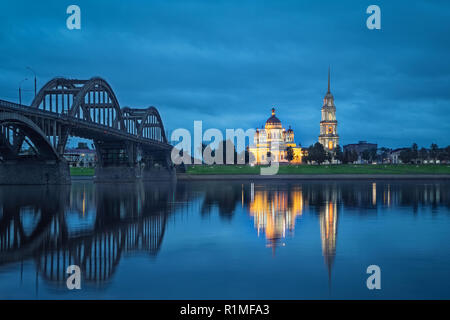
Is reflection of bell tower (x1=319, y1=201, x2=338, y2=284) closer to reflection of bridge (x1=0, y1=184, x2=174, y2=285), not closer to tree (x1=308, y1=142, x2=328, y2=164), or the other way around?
reflection of bridge (x1=0, y1=184, x2=174, y2=285)

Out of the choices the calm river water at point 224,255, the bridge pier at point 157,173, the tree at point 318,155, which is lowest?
the calm river water at point 224,255

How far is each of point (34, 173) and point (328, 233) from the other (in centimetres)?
5138

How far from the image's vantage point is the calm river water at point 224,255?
1132 cm

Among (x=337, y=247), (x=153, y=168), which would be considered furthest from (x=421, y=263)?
(x=153, y=168)

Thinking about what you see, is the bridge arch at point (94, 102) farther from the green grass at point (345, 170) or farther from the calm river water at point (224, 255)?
the calm river water at point (224, 255)

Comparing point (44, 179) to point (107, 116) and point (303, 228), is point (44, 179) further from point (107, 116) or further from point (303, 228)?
→ point (303, 228)

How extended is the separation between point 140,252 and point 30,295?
18.1ft

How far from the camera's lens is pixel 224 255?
15.7 meters

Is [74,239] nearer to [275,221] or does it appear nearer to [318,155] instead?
[275,221]

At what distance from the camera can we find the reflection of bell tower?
15.1 m

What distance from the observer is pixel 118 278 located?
1241 cm

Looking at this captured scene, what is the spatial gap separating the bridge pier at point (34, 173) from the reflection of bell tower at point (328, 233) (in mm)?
42367

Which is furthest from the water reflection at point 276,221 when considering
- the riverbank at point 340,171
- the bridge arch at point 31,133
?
the riverbank at point 340,171

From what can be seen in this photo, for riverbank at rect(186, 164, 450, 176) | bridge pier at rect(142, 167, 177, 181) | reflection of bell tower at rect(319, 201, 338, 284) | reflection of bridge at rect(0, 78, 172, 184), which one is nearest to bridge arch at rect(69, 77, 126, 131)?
reflection of bridge at rect(0, 78, 172, 184)
